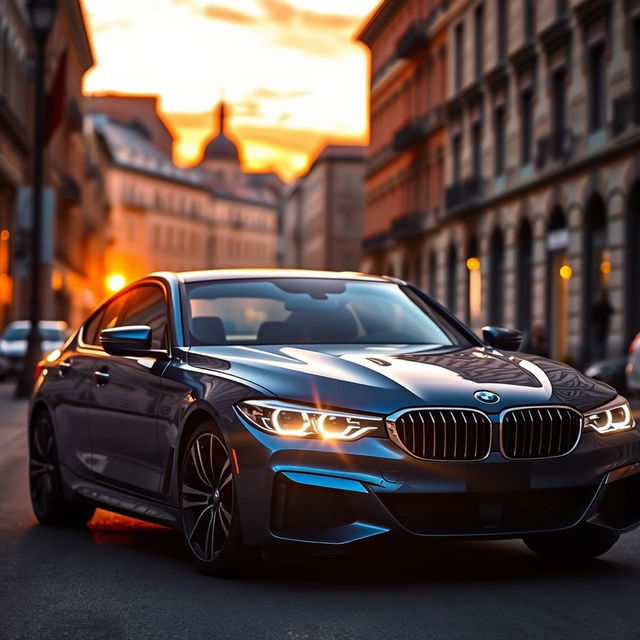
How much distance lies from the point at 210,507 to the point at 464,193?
4092 centimetres

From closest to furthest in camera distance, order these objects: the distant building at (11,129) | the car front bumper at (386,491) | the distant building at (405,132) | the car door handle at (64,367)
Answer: the car front bumper at (386,491)
the car door handle at (64,367)
the distant building at (11,129)
the distant building at (405,132)

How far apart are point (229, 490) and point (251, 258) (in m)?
172

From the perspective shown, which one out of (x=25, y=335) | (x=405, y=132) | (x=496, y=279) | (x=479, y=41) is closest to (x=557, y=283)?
(x=496, y=279)

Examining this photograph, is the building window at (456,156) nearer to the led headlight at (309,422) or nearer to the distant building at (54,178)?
the distant building at (54,178)

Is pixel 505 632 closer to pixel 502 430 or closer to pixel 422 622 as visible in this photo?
pixel 422 622

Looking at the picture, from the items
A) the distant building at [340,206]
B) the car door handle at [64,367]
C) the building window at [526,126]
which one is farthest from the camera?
the distant building at [340,206]

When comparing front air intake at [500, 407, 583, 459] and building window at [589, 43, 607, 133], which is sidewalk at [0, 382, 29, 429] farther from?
building window at [589, 43, 607, 133]

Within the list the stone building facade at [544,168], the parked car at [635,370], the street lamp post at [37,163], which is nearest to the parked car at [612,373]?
the stone building facade at [544,168]

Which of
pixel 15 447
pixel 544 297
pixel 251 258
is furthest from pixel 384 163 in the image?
pixel 251 258

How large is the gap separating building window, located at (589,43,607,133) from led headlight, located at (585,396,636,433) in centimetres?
2816

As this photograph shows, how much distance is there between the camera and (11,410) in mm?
22906

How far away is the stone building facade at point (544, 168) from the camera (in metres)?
32.7

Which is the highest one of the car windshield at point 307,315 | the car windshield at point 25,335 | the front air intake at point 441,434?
the car windshield at point 307,315

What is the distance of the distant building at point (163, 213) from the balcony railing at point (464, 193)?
243 feet
